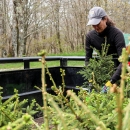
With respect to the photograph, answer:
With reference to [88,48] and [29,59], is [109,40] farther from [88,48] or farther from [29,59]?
[29,59]

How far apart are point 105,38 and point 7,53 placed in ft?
67.5

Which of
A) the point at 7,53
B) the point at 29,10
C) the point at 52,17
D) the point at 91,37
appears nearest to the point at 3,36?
the point at 7,53

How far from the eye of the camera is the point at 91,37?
10.9ft

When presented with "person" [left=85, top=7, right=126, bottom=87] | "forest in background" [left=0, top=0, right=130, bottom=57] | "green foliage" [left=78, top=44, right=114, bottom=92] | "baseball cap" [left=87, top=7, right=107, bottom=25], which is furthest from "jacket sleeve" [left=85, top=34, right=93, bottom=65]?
"forest in background" [left=0, top=0, right=130, bottom=57]

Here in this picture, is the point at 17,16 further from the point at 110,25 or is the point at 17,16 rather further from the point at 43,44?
the point at 110,25

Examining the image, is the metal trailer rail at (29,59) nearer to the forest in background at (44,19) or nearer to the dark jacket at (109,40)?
the dark jacket at (109,40)

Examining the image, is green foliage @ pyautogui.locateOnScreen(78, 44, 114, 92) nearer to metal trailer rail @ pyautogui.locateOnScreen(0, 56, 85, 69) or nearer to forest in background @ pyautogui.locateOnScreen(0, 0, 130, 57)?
metal trailer rail @ pyautogui.locateOnScreen(0, 56, 85, 69)

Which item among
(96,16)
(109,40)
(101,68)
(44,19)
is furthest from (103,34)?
(44,19)

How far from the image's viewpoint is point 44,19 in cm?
1945

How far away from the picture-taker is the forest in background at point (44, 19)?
16733 mm

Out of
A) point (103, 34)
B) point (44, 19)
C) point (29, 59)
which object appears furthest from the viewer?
point (44, 19)

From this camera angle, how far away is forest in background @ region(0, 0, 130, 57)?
16733mm

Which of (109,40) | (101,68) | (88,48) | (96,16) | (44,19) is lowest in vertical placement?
(101,68)

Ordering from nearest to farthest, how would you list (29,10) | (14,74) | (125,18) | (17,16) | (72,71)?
(14,74), (72,71), (17,16), (29,10), (125,18)
